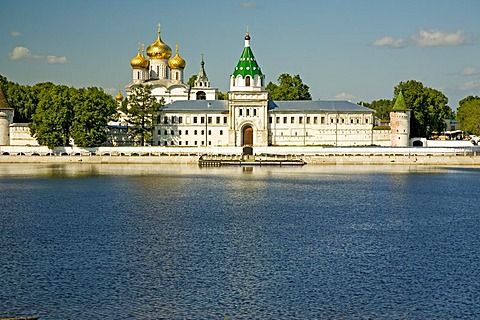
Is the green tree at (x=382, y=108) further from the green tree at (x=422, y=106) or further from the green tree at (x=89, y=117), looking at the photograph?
the green tree at (x=89, y=117)

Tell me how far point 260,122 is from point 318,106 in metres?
5.70

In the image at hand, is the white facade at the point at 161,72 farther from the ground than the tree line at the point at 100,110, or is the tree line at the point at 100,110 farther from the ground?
the white facade at the point at 161,72

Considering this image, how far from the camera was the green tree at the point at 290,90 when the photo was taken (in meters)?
76.1

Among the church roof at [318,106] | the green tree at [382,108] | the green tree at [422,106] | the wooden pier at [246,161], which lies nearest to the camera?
the wooden pier at [246,161]

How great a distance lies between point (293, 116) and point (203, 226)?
3904 centimetres

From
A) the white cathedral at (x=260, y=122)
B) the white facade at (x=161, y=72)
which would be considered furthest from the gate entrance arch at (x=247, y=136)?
the white facade at (x=161, y=72)

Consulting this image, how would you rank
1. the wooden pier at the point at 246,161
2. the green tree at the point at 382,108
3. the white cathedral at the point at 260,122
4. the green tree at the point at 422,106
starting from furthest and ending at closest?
the green tree at the point at 382,108
the green tree at the point at 422,106
the white cathedral at the point at 260,122
the wooden pier at the point at 246,161

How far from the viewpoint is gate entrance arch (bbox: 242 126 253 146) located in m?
A: 61.7

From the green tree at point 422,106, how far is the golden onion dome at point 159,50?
22.5 metres

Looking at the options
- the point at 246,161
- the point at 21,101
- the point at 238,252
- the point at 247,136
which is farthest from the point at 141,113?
the point at 238,252

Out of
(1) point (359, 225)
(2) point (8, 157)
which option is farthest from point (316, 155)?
(1) point (359, 225)

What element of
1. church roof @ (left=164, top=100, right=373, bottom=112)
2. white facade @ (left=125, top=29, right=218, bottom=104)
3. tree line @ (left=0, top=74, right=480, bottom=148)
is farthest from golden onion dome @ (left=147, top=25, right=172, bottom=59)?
church roof @ (left=164, top=100, right=373, bottom=112)

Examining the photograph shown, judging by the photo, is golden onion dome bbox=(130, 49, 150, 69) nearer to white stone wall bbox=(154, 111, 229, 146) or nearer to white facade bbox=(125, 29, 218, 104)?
white facade bbox=(125, 29, 218, 104)

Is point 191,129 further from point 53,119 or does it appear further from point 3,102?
point 3,102
